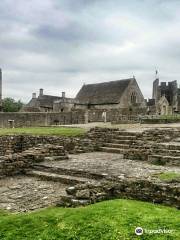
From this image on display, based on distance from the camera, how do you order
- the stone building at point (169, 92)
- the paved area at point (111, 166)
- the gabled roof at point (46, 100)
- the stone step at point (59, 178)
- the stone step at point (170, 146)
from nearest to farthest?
1. the stone step at point (59, 178)
2. the paved area at point (111, 166)
3. the stone step at point (170, 146)
4. the gabled roof at point (46, 100)
5. the stone building at point (169, 92)

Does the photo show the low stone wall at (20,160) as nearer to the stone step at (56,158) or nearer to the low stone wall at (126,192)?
the stone step at (56,158)

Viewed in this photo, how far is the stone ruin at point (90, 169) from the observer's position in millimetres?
8719

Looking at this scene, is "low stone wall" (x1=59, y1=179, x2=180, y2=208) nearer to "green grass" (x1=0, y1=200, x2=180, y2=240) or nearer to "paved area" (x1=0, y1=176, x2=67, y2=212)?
"green grass" (x1=0, y1=200, x2=180, y2=240)

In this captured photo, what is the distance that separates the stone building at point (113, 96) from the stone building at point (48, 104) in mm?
2936

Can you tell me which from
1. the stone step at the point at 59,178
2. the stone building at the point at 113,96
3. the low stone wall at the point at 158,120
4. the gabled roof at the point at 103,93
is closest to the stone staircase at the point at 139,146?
the stone step at the point at 59,178

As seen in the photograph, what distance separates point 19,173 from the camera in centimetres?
1340

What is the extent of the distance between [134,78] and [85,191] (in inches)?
1941

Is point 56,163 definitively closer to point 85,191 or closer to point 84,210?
point 85,191

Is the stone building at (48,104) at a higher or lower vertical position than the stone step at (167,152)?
higher

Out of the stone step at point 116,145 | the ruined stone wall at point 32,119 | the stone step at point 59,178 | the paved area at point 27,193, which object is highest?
the ruined stone wall at point 32,119

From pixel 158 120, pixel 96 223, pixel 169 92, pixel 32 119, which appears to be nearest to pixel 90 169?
pixel 96 223

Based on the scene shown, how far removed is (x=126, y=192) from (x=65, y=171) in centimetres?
421

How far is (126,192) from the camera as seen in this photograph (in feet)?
28.8

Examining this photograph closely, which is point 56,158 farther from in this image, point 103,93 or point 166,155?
point 103,93
